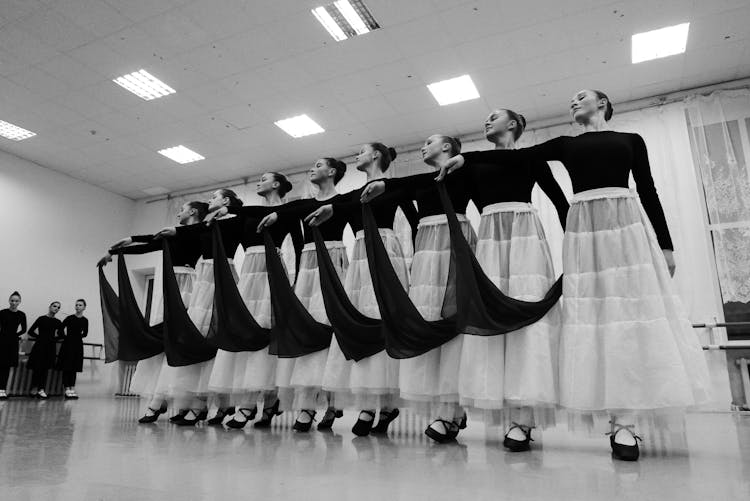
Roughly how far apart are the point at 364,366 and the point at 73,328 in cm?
748

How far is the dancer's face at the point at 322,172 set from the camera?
11.4 ft

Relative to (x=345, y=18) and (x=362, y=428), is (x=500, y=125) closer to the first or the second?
(x=362, y=428)

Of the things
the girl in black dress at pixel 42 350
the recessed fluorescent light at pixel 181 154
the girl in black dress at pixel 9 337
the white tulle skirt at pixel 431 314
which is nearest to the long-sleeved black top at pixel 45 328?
the girl in black dress at pixel 42 350

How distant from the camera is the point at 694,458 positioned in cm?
191

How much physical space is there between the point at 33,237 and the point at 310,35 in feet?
22.3

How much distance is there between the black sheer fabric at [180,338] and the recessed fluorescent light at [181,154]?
591 cm

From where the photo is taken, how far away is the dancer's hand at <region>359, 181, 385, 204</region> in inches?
106

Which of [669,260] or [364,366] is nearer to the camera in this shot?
[669,260]

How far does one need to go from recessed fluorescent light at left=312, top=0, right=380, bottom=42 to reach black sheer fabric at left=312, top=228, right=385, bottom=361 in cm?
355

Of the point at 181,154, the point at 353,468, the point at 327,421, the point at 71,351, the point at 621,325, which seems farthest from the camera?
the point at 181,154

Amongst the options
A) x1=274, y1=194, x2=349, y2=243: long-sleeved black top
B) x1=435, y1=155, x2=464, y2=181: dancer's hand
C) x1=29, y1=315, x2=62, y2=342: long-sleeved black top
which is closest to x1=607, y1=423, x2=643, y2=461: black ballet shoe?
x1=435, y1=155, x2=464, y2=181: dancer's hand

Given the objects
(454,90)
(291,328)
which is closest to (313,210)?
(291,328)

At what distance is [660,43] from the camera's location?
583cm

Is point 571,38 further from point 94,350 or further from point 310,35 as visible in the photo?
point 94,350
